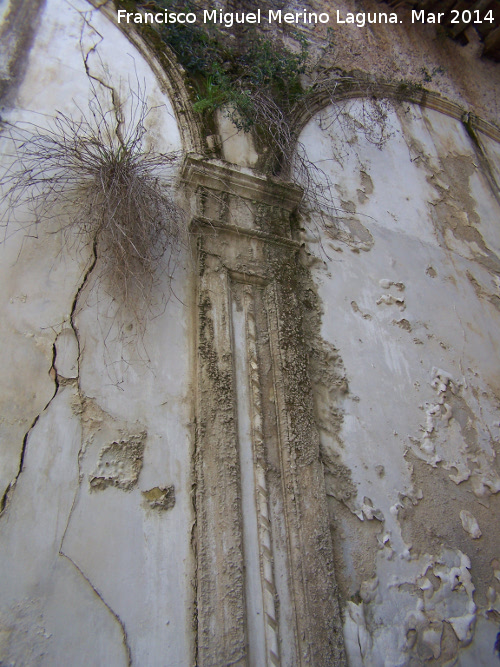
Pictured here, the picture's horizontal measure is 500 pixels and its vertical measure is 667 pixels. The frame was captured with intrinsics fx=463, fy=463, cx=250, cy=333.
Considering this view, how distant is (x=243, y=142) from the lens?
9.00ft

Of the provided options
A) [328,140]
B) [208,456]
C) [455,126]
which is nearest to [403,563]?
[208,456]

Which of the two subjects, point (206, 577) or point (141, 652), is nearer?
point (141, 652)

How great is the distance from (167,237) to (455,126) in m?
3.26

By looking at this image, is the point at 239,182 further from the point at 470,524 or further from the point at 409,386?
the point at 470,524

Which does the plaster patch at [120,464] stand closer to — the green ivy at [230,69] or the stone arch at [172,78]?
the stone arch at [172,78]

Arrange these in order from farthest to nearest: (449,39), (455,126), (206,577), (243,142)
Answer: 1. (449,39)
2. (455,126)
3. (243,142)
4. (206,577)

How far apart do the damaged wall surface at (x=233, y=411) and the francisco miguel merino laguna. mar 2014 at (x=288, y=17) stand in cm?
22

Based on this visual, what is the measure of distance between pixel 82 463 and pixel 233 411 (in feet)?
2.04

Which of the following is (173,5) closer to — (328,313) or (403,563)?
(328,313)

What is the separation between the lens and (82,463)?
1.71 metres

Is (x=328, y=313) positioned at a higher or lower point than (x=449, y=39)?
lower

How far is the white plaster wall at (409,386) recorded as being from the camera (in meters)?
2.00

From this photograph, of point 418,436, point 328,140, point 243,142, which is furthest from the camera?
point 328,140

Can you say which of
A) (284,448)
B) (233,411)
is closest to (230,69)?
(233,411)
